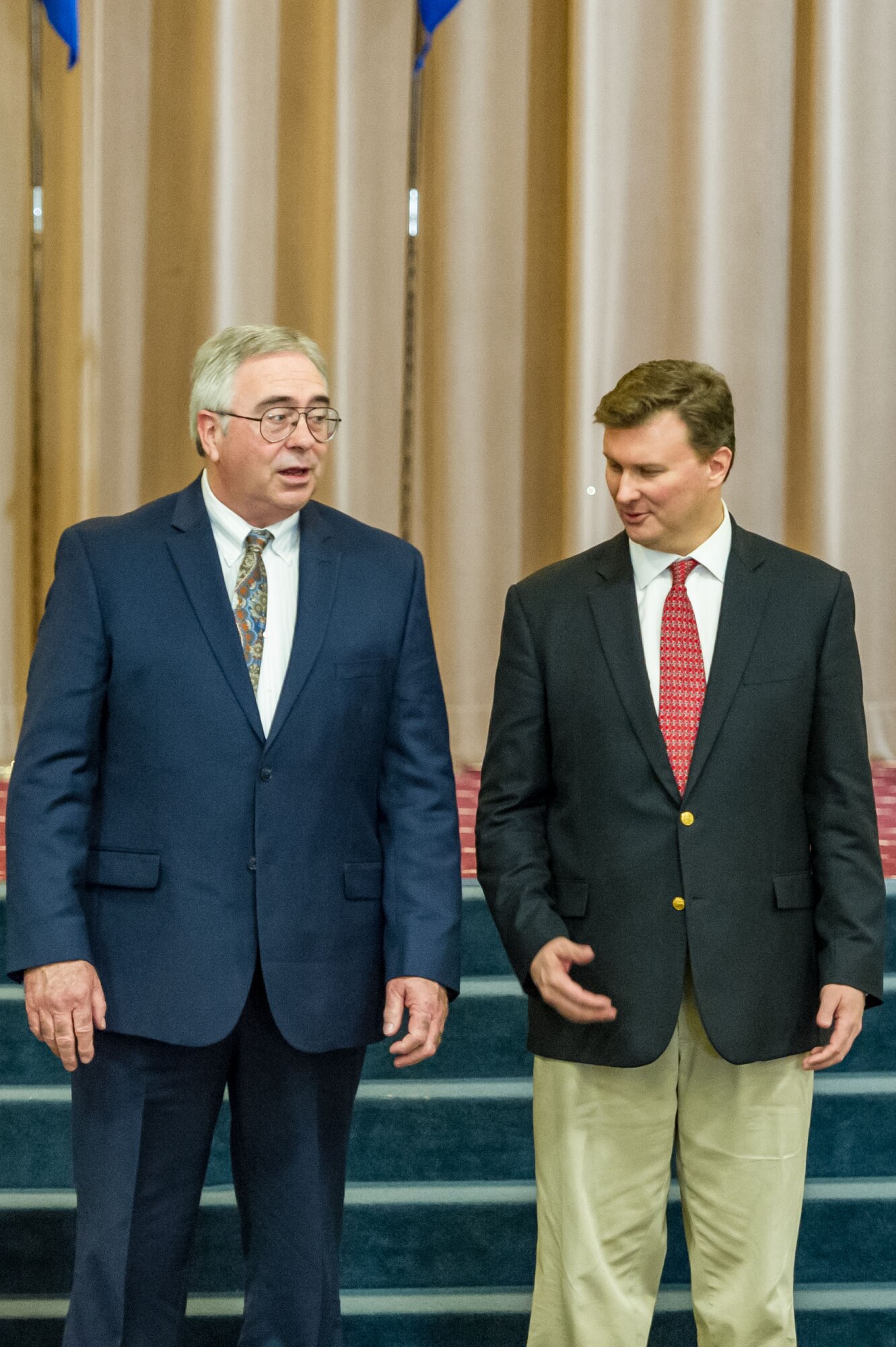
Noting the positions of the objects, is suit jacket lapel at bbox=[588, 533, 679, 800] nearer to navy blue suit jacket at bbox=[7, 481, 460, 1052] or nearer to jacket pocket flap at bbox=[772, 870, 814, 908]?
jacket pocket flap at bbox=[772, 870, 814, 908]

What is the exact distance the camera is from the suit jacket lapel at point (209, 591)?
192 centimetres

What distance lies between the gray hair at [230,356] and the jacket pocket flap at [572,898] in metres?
0.70

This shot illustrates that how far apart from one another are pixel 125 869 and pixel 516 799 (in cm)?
49

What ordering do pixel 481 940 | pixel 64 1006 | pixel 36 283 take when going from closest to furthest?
pixel 64 1006, pixel 481 940, pixel 36 283

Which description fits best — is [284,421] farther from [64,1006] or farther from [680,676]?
[64,1006]

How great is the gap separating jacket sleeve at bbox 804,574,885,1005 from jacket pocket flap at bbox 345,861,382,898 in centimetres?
55

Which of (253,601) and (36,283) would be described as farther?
(36,283)

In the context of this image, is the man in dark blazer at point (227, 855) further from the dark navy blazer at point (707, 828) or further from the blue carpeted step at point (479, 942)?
the blue carpeted step at point (479, 942)

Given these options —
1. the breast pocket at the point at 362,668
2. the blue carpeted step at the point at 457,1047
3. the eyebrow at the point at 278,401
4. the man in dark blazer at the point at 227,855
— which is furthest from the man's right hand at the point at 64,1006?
the blue carpeted step at the point at 457,1047

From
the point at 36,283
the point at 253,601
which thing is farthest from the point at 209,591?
the point at 36,283

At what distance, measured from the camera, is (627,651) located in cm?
197

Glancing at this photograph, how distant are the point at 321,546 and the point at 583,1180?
86 cm

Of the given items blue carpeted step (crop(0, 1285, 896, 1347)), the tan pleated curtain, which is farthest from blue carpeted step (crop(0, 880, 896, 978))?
the tan pleated curtain

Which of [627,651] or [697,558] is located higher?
[697,558]
